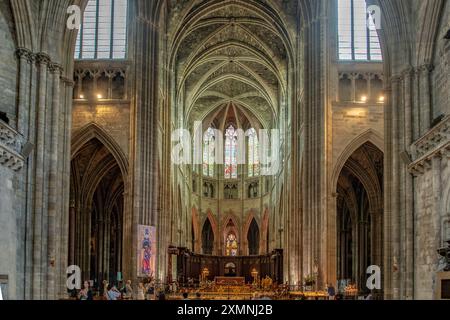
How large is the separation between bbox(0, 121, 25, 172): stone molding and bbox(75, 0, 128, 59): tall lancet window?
18.6 metres

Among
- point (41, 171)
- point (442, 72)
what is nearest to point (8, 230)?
point (41, 171)

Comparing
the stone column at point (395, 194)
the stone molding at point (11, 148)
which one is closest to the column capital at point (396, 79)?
the stone column at point (395, 194)

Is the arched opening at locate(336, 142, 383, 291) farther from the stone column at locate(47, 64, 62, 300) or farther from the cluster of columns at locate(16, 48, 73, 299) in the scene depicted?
the cluster of columns at locate(16, 48, 73, 299)

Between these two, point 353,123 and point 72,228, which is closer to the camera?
point 353,123

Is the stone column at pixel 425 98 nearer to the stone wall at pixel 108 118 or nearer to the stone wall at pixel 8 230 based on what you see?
the stone wall at pixel 8 230

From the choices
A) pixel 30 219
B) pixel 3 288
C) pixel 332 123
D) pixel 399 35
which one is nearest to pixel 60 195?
pixel 30 219

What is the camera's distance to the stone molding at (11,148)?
63.8ft

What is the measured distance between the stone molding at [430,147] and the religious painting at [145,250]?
1774 cm

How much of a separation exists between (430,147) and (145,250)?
65.7ft

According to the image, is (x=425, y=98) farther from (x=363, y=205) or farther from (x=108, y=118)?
(x=363, y=205)

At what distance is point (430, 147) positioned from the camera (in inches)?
773

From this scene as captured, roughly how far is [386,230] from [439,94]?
5412 mm

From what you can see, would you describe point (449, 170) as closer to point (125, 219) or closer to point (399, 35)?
point (399, 35)

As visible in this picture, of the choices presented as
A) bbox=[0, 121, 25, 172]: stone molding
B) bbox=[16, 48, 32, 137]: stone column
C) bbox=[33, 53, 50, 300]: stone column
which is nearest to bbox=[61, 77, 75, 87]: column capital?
bbox=[33, 53, 50, 300]: stone column
